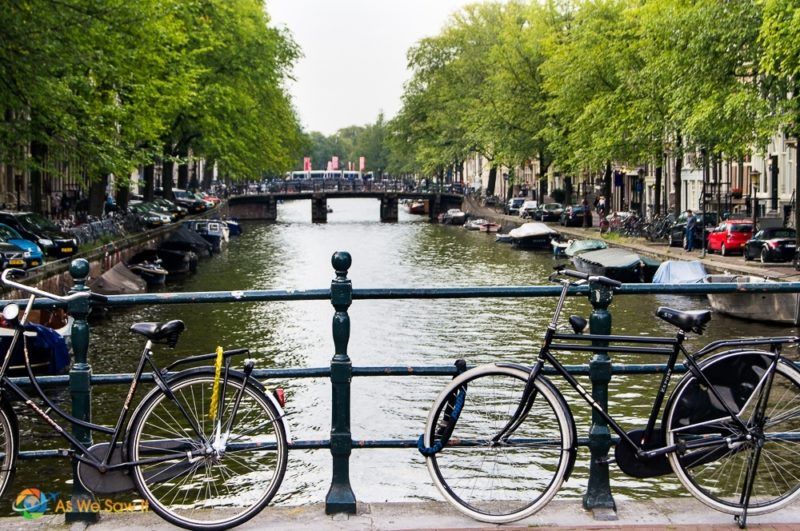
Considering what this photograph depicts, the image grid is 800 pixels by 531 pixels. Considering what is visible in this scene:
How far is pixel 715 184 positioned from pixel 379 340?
101 ft

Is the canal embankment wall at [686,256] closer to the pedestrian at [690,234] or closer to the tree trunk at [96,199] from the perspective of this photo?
the pedestrian at [690,234]

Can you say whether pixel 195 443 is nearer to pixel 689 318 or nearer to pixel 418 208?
pixel 689 318

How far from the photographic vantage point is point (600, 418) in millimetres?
5852

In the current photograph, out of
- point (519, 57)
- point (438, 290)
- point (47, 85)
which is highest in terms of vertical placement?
point (519, 57)

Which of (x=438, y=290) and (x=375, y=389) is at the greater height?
(x=438, y=290)

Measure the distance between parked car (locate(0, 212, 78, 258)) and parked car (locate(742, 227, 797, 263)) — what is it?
2138 centimetres

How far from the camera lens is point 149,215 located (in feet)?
179

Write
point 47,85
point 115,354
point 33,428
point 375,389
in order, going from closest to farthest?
point 33,428
point 375,389
point 115,354
point 47,85

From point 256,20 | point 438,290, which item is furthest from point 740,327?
point 256,20

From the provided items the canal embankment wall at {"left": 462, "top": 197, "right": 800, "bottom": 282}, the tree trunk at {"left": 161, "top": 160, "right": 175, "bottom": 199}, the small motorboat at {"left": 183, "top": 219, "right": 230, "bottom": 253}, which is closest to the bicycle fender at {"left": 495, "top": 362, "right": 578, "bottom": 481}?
the canal embankment wall at {"left": 462, "top": 197, "right": 800, "bottom": 282}

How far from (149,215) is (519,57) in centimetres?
2596

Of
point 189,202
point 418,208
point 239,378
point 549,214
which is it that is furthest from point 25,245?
point 418,208

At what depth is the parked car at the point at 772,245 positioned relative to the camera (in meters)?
36.1

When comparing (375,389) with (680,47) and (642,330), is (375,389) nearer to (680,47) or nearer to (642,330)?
(642,330)
